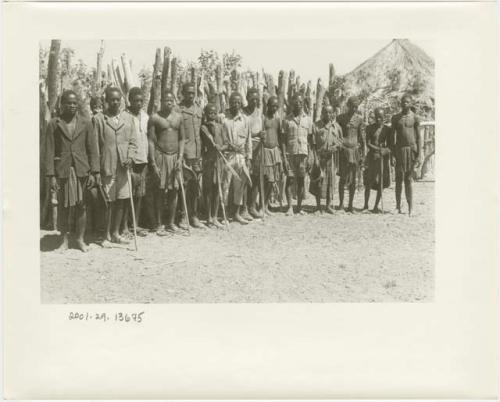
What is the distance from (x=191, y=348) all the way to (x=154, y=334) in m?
0.36

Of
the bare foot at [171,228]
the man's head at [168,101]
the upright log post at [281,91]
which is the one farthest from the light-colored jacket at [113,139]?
the upright log post at [281,91]

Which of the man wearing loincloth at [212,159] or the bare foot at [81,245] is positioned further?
the man wearing loincloth at [212,159]

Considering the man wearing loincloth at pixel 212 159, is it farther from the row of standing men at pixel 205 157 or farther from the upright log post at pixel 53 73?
the upright log post at pixel 53 73

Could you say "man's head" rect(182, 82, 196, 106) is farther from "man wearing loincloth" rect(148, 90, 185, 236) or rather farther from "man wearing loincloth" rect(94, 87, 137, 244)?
"man wearing loincloth" rect(94, 87, 137, 244)

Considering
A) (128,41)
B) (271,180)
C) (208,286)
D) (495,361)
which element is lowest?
(495,361)

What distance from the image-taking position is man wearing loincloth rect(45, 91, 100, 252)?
339 inches

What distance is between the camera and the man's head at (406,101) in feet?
29.8

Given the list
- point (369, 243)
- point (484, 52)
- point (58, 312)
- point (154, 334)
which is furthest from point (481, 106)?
point (58, 312)

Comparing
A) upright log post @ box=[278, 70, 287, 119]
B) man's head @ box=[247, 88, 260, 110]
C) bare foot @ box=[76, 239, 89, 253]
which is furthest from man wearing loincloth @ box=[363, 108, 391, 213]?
bare foot @ box=[76, 239, 89, 253]

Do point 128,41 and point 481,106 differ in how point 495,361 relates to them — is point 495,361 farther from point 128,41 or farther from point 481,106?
point 128,41

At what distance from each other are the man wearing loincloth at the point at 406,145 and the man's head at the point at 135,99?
8.53 feet

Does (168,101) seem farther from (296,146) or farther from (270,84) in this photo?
(296,146)

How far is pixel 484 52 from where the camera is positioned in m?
8.42

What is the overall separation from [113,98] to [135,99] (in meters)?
0.22
